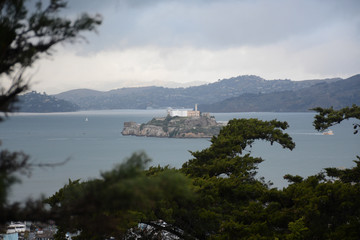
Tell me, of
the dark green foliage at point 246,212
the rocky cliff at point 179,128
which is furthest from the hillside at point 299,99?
the dark green foliage at point 246,212

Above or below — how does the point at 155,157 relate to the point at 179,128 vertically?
below

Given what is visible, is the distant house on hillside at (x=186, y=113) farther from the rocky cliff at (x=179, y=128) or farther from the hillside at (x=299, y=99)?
the hillside at (x=299, y=99)

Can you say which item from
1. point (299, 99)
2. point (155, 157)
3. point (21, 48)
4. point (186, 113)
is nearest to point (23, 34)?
point (21, 48)

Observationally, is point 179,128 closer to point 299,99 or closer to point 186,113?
point 186,113

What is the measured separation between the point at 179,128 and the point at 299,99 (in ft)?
325

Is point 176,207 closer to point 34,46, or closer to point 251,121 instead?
point 34,46

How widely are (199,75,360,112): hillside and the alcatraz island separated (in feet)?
236

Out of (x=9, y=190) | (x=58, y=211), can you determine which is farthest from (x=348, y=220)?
(x=9, y=190)

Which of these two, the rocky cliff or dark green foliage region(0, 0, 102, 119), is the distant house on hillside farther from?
dark green foliage region(0, 0, 102, 119)

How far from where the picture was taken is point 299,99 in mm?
175625

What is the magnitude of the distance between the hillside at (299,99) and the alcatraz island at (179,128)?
7206 cm

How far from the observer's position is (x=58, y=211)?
393 cm

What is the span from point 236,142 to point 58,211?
10.1 meters

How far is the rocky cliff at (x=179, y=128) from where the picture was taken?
89625mm
